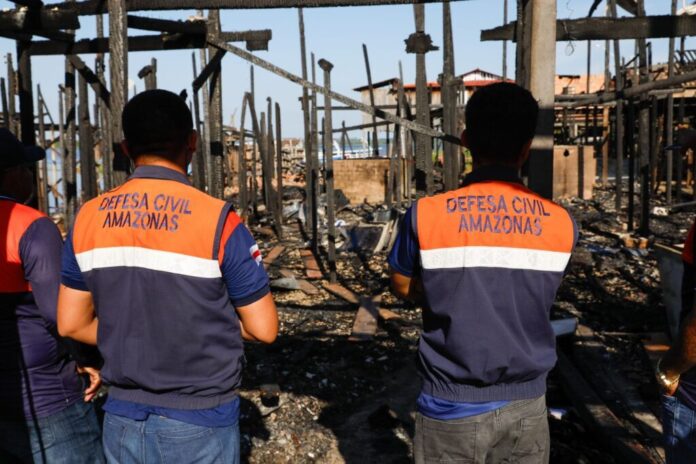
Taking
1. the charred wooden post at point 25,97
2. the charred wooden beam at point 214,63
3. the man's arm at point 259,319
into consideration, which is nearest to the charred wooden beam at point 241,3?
the charred wooden post at point 25,97

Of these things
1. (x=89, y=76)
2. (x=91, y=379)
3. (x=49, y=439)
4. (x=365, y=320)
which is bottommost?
(x=365, y=320)

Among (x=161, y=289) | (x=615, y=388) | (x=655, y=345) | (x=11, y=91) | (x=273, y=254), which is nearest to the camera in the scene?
(x=161, y=289)

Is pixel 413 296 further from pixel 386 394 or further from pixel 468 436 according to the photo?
pixel 386 394

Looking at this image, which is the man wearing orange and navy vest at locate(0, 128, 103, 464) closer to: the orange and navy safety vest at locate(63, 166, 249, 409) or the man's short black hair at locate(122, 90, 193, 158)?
the orange and navy safety vest at locate(63, 166, 249, 409)

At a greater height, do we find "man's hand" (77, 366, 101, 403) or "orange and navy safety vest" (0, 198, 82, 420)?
"orange and navy safety vest" (0, 198, 82, 420)

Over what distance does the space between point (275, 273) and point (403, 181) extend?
8465 millimetres

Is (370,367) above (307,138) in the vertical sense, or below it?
below

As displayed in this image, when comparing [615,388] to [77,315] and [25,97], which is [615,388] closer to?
[77,315]

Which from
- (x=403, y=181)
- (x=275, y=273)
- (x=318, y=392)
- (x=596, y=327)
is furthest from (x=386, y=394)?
(x=403, y=181)

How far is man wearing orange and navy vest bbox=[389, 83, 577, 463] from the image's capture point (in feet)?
6.78

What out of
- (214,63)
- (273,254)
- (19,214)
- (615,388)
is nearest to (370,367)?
(615,388)

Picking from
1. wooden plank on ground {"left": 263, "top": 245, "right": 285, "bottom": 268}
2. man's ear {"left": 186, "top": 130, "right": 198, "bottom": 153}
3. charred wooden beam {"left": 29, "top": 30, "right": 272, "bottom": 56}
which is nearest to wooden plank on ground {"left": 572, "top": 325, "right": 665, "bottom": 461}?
man's ear {"left": 186, "top": 130, "right": 198, "bottom": 153}

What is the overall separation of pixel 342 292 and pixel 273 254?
275 centimetres

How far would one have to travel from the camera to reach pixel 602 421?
164 inches
